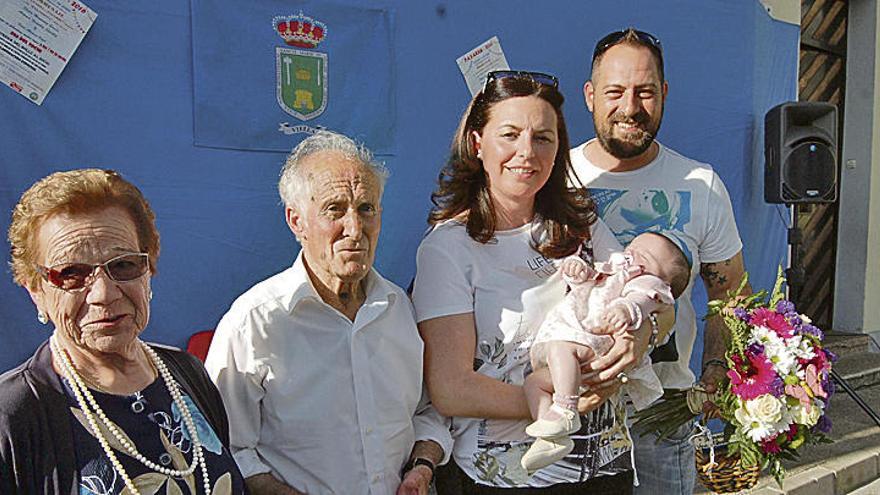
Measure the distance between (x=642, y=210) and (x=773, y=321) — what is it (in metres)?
0.51

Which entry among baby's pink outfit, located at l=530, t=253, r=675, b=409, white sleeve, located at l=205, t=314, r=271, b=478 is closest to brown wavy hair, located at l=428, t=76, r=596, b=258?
baby's pink outfit, located at l=530, t=253, r=675, b=409

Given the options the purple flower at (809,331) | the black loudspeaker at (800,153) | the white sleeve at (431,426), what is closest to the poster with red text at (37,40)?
the white sleeve at (431,426)

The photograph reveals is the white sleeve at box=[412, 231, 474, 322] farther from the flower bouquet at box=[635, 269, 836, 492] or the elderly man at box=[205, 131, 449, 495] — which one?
the flower bouquet at box=[635, 269, 836, 492]

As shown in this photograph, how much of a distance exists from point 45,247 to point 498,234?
107 cm

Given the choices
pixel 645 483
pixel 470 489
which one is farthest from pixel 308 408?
pixel 645 483

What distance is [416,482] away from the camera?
175 centimetres

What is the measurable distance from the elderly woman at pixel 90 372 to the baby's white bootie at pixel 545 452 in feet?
2.30

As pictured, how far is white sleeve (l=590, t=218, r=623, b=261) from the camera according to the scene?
200cm

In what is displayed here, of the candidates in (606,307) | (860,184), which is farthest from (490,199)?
(860,184)

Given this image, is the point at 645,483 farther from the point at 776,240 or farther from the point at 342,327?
the point at 776,240

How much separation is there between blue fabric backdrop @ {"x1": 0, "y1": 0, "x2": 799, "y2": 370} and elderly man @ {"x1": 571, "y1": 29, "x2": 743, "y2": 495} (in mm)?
908

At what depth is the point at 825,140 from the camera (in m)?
4.81

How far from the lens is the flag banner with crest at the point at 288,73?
2.60m

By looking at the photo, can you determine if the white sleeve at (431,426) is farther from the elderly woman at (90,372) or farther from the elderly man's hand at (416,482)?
the elderly woman at (90,372)
